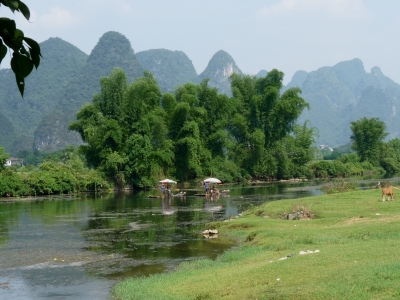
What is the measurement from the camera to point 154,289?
12094mm

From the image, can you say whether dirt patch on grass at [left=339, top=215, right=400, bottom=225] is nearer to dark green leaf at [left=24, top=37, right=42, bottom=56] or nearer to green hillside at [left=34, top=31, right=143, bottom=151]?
dark green leaf at [left=24, top=37, right=42, bottom=56]

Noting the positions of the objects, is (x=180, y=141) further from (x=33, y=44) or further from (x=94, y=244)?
(x=33, y=44)

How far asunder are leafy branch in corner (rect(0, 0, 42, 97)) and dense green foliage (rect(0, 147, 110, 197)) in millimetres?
41856

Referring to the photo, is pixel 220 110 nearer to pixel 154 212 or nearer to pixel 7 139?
pixel 154 212

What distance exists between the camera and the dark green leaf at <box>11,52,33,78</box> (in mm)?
2502

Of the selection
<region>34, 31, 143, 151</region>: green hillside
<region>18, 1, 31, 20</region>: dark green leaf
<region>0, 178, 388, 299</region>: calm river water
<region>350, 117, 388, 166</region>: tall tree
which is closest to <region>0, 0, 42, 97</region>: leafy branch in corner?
<region>18, 1, 31, 20</region>: dark green leaf

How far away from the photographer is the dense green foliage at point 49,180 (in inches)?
1687

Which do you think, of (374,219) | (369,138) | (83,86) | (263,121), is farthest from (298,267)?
(83,86)

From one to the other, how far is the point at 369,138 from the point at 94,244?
72.1 meters

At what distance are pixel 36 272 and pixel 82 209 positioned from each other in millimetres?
17766

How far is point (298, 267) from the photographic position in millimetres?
10750

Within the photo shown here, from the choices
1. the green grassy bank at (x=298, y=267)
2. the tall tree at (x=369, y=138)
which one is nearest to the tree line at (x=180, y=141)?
the tall tree at (x=369, y=138)

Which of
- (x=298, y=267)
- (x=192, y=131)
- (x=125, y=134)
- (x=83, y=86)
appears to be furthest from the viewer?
(x=83, y=86)

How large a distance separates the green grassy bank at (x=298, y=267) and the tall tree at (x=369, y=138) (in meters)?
65.8
